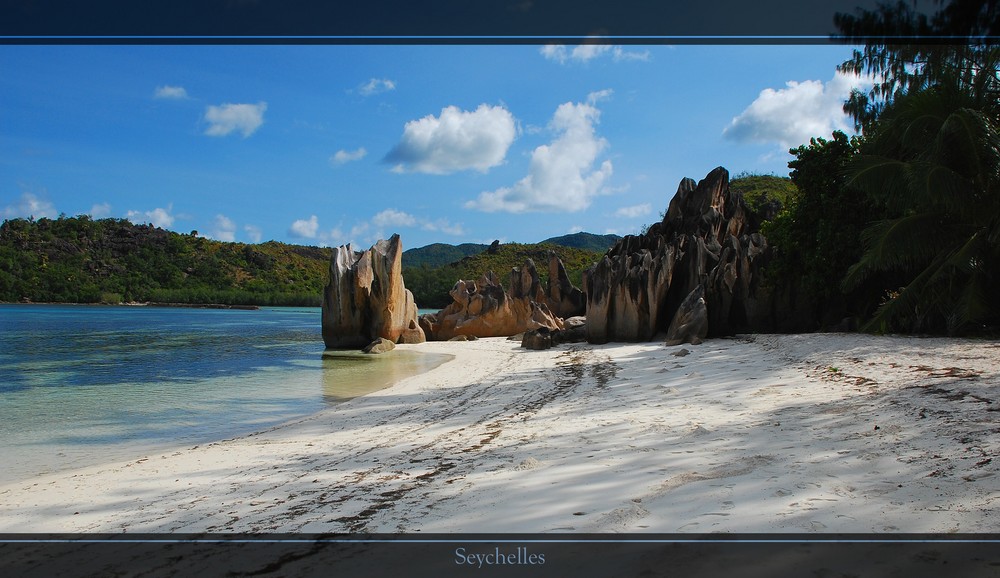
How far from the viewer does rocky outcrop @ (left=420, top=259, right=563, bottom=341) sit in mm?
28234

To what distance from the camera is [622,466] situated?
14.3ft

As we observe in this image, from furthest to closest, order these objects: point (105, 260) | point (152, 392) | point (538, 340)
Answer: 1. point (538, 340)
2. point (152, 392)
3. point (105, 260)

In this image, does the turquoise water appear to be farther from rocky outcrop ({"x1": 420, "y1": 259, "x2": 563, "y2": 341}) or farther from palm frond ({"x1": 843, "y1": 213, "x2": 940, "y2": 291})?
palm frond ({"x1": 843, "y1": 213, "x2": 940, "y2": 291})

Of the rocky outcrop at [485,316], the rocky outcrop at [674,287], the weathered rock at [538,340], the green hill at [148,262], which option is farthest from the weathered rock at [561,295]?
the weathered rock at [538,340]

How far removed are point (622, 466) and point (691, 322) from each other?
41.4 feet

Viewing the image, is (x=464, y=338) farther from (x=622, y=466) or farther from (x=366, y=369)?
(x=622, y=466)

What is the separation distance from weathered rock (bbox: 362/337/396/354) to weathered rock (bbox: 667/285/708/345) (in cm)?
1085

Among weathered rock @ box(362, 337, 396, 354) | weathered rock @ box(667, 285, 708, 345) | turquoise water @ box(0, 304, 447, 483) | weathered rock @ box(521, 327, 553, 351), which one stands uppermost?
weathered rock @ box(667, 285, 708, 345)

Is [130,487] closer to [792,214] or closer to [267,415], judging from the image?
[267,415]

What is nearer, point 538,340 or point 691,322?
point 691,322

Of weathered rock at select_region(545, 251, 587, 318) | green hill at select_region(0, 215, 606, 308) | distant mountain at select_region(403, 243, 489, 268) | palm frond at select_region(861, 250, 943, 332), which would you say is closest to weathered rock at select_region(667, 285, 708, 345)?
green hill at select_region(0, 215, 606, 308)

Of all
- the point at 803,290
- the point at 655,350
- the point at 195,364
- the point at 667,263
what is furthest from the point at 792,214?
the point at 195,364

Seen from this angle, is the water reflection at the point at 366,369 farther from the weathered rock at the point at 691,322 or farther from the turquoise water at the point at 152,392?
the weathered rock at the point at 691,322

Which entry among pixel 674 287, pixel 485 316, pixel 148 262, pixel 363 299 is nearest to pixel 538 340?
pixel 674 287
